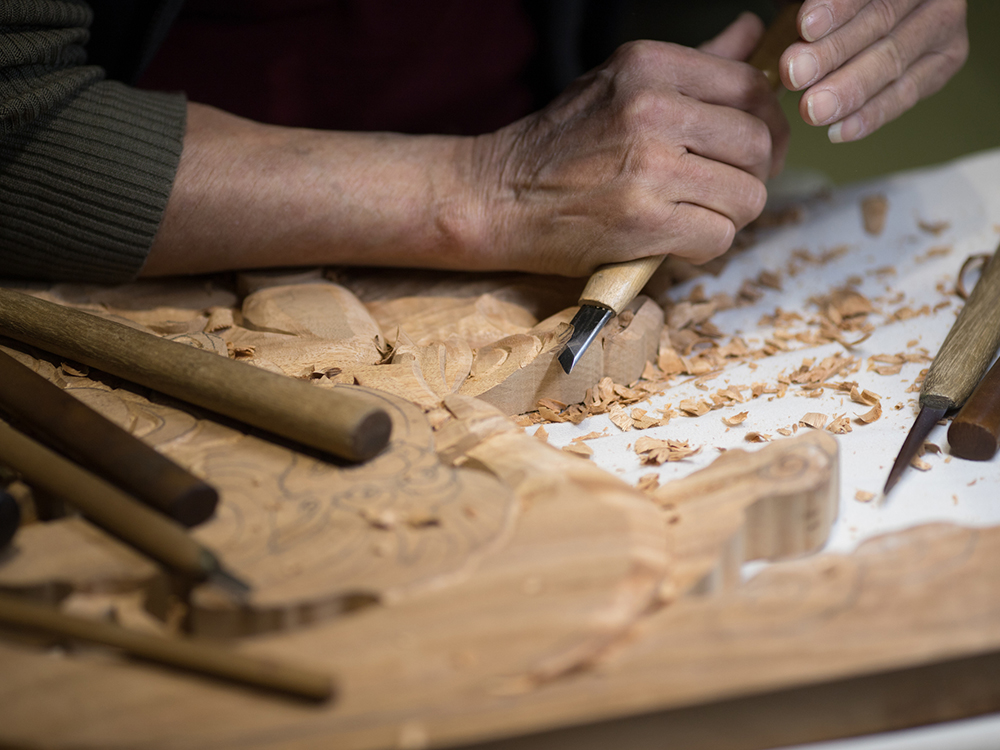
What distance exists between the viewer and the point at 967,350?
1031 millimetres

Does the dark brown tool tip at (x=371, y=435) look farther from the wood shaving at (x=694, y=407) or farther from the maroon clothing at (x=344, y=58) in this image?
the maroon clothing at (x=344, y=58)

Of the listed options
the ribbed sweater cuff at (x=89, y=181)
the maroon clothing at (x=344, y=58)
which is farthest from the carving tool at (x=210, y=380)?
the maroon clothing at (x=344, y=58)

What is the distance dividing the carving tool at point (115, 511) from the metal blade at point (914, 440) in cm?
67

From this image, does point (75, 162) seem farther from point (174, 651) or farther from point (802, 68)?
point (802, 68)

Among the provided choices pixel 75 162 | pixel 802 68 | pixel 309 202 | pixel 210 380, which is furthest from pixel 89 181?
pixel 802 68

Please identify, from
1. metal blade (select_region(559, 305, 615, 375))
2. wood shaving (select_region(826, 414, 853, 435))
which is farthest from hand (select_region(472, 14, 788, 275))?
wood shaving (select_region(826, 414, 853, 435))

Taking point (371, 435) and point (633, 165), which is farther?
point (633, 165)

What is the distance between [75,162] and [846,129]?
113 cm

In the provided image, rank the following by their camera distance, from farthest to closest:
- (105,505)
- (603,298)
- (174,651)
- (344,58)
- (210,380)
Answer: (344,58), (603,298), (210,380), (105,505), (174,651)

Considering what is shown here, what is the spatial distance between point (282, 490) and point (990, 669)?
632mm

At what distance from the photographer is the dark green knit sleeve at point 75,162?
1.07 m

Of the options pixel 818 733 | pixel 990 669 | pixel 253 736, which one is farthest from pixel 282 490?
pixel 990 669

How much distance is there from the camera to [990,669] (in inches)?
25.0

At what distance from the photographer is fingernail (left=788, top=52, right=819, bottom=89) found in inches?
44.3
